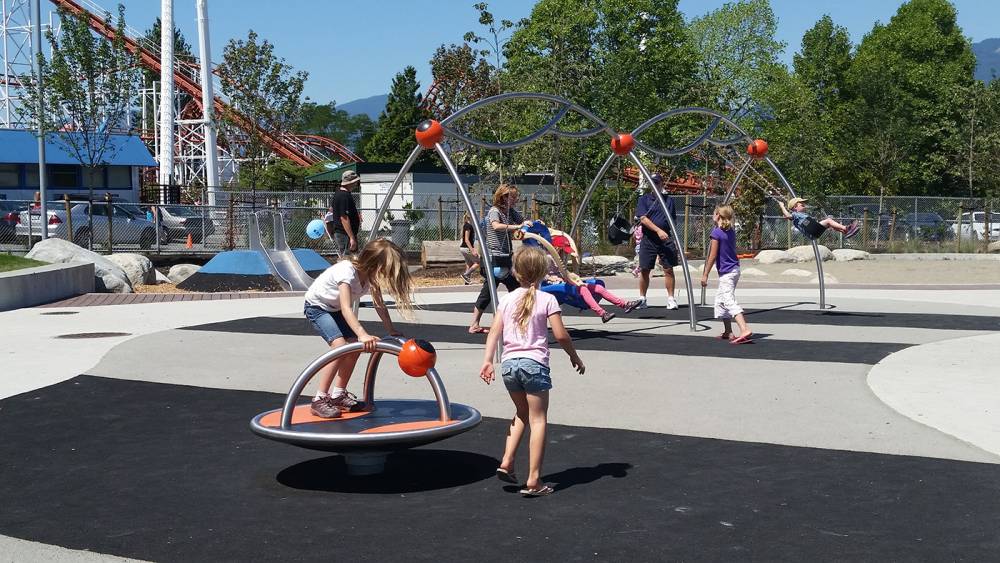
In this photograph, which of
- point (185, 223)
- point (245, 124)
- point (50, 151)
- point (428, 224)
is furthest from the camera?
point (50, 151)

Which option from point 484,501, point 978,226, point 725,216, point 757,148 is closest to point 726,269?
point 725,216

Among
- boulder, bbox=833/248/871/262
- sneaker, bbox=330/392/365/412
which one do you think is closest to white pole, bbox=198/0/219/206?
boulder, bbox=833/248/871/262

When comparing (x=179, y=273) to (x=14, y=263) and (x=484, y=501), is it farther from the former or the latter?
(x=484, y=501)

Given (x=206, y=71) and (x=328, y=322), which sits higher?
(x=206, y=71)

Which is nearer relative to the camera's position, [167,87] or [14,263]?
[14,263]

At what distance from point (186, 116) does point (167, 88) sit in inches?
645

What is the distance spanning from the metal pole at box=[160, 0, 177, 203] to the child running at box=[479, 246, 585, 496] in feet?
136

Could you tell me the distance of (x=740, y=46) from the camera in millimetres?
60375

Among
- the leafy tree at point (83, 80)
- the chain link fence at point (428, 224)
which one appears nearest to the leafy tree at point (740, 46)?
the chain link fence at point (428, 224)

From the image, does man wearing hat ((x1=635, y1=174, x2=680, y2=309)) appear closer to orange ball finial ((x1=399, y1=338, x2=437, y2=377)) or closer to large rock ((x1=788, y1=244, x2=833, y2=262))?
orange ball finial ((x1=399, y1=338, x2=437, y2=377))

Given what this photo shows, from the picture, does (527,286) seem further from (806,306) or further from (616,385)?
(806,306)

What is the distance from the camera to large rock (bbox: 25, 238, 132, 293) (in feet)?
65.4

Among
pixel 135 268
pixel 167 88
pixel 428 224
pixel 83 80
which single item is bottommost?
pixel 135 268

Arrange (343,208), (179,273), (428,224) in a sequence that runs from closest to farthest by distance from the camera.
Answer: (343,208)
(179,273)
(428,224)
